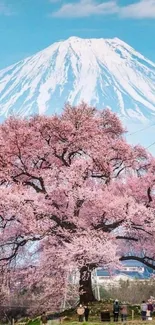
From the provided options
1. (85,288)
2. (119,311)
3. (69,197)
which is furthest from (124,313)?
(69,197)

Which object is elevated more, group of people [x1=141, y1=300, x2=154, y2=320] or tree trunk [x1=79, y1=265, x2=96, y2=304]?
tree trunk [x1=79, y1=265, x2=96, y2=304]

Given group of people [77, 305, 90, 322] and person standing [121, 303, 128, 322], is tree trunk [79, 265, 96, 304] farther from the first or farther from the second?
person standing [121, 303, 128, 322]

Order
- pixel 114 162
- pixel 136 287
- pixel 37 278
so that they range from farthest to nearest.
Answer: pixel 136 287
pixel 114 162
pixel 37 278

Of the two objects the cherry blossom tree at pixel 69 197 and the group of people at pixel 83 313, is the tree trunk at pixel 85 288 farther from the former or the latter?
the group of people at pixel 83 313

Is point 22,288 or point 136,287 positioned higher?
point 136,287

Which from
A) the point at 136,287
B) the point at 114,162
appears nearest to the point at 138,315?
the point at 114,162

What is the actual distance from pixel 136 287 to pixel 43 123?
33.3m

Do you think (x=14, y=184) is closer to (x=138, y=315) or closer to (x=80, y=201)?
(x=80, y=201)

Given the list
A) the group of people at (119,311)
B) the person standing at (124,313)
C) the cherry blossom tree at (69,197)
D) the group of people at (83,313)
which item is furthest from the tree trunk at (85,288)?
the person standing at (124,313)

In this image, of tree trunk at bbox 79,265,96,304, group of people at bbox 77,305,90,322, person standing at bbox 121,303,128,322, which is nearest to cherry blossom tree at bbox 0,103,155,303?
tree trunk at bbox 79,265,96,304

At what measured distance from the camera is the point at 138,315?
36312 millimetres

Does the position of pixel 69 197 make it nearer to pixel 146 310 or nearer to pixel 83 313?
pixel 83 313

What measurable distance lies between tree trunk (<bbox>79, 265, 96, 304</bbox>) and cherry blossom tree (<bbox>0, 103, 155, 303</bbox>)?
6 centimetres

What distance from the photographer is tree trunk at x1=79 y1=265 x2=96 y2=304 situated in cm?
3826
